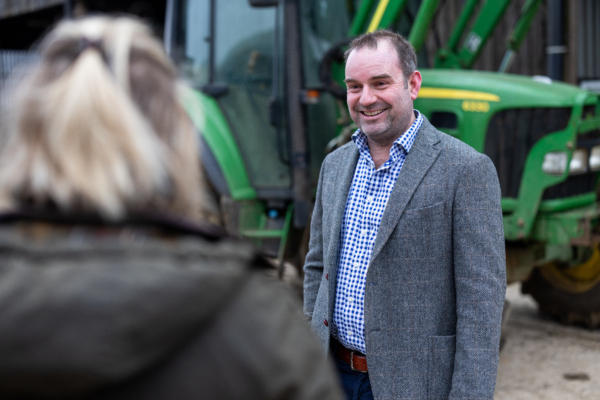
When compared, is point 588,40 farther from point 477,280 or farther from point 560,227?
point 477,280

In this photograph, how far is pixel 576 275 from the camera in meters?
5.02

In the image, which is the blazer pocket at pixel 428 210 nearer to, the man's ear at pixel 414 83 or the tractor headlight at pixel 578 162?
the man's ear at pixel 414 83

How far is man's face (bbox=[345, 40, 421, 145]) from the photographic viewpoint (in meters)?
1.88

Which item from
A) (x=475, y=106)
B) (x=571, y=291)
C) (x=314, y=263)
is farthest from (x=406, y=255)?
(x=571, y=291)

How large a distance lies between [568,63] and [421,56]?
4983mm

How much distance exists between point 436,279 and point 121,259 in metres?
1.17

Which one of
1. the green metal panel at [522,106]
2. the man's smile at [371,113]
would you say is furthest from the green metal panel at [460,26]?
the man's smile at [371,113]

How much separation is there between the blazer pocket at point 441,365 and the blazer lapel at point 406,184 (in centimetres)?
30

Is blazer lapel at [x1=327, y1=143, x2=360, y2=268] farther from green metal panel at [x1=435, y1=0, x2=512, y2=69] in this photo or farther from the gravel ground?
green metal panel at [x1=435, y1=0, x2=512, y2=69]

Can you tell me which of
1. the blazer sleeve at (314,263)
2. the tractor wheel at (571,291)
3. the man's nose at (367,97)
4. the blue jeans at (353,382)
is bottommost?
the tractor wheel at (571,291)

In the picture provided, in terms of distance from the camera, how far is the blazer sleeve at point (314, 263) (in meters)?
2.07

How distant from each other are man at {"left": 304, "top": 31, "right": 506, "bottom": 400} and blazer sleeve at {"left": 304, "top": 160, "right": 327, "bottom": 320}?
0.10m

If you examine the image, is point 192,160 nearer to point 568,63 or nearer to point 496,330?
point 496,330

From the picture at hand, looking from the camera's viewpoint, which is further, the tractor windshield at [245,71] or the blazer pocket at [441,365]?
the tractor windshield at [245,71]
